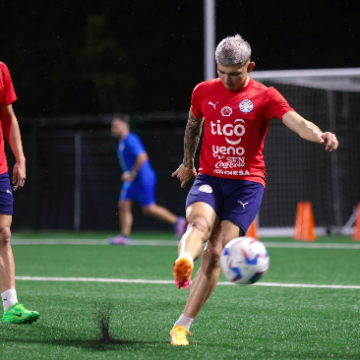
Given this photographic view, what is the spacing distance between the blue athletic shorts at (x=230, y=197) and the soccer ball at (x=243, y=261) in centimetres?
39

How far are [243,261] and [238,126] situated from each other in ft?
3.36

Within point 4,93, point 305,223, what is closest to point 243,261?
point 4,93

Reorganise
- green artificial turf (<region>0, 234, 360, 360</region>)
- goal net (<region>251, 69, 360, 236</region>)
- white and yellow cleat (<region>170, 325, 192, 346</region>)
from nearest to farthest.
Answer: green artificial turf (<region>0, 234, 360, 360</region>), white and yellow cleat (<region>170, 325, 192, 346</region>), goal net (<region>251, 69, 360, 236</region>)

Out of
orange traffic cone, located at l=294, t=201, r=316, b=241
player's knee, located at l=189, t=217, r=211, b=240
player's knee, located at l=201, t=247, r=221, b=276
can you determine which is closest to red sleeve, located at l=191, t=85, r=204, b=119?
player's knee, located at l=189, t=217, r=211, b=240

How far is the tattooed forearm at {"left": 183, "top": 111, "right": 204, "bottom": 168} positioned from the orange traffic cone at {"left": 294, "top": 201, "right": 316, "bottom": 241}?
9.55 meters

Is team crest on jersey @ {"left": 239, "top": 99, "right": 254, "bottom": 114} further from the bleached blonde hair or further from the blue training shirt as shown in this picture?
the blue training shirt

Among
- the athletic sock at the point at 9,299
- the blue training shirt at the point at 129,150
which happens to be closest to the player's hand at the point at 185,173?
the athletic sock at the point at 9,299

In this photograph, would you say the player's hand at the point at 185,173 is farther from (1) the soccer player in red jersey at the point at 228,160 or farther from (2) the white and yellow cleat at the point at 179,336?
(2) the white and yellow cleat at the point at 179,336

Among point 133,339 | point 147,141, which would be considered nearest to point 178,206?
point 147,141

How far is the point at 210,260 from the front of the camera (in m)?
5.52

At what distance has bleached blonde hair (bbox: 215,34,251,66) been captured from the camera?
5348 millimetres

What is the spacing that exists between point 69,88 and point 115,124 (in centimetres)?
1914

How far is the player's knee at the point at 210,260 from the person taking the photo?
5504mm

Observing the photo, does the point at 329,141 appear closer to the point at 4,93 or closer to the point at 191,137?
the point at 191,137
